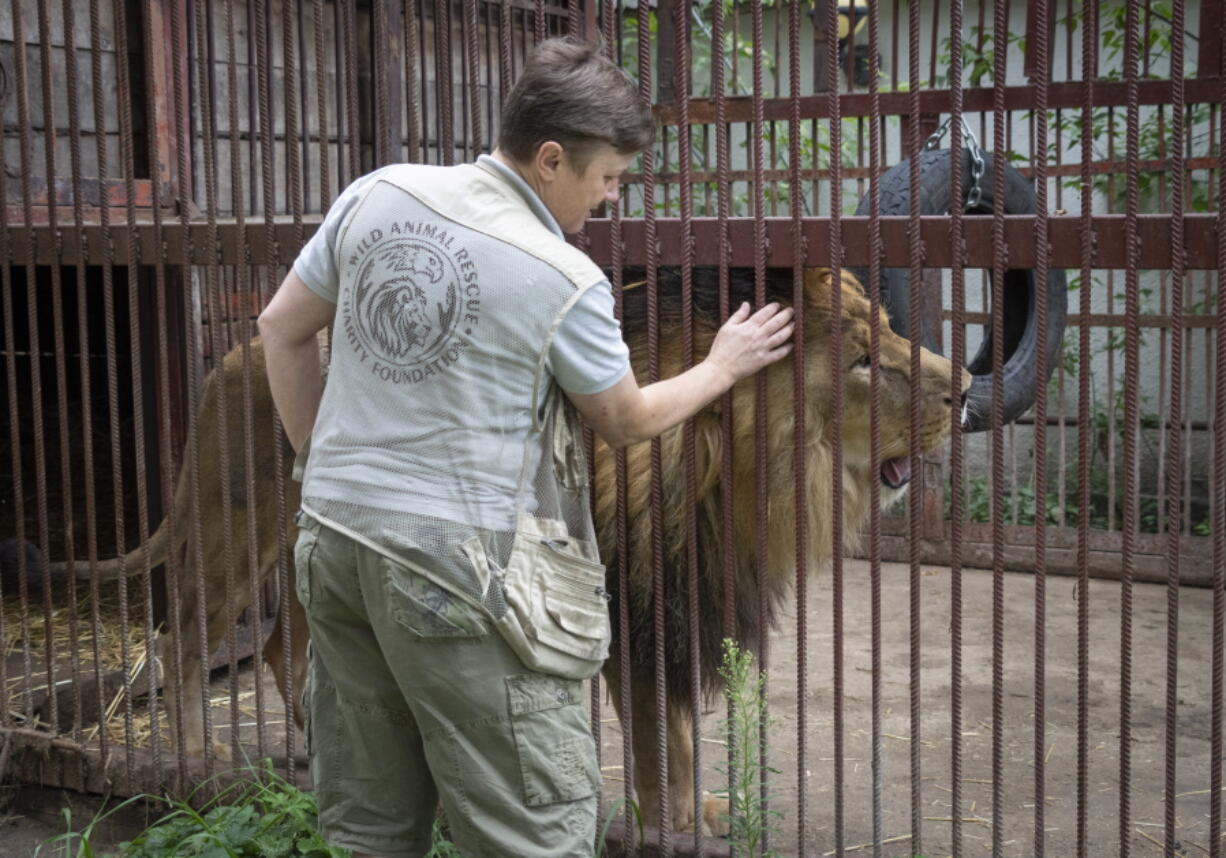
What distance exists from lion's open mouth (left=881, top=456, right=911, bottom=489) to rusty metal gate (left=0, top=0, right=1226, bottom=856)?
0.02 m

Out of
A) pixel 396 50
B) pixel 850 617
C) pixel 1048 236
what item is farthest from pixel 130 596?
pixel 1048 236

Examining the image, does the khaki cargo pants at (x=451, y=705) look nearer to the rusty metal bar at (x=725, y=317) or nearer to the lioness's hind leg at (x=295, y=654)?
the rusty metal bar at (x=725, y=317)

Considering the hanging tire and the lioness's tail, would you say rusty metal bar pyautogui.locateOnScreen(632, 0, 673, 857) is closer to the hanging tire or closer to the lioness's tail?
the hanging tire

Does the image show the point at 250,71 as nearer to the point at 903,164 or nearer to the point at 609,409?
the point at 903,164

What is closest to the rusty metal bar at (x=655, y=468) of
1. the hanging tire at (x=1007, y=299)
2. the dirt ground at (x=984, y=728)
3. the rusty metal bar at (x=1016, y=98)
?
the dirt ground at (x=984, y=728)

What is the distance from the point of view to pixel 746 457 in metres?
3.24

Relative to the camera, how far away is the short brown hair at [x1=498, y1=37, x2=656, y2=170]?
225 cm

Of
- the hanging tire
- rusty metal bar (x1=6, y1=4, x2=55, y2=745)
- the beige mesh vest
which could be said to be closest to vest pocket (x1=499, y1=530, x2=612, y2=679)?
the beige mesh vest

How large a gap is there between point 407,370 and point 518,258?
268mm

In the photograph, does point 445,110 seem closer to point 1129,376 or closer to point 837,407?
point 837,407

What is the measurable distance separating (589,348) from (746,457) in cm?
107

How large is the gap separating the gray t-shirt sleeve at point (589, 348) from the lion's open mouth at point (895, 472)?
141cm

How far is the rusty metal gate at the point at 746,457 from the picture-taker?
8.89 feet

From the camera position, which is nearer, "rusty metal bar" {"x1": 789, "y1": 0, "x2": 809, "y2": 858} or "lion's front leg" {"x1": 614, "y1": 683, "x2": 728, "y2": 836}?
"rusty metal bar" {"x1": 789, "y1": 0, "x2": 809, "y2": 858}
